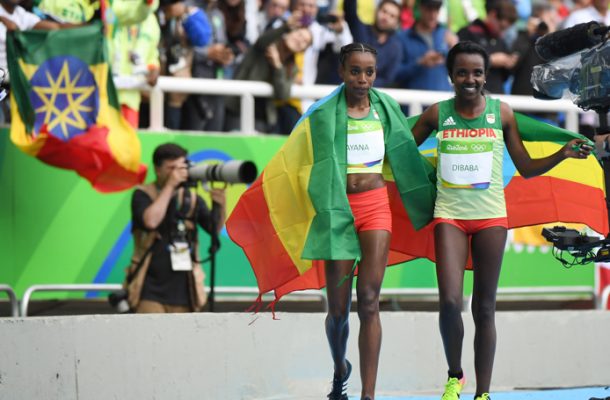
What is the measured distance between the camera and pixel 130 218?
11992 millimetres

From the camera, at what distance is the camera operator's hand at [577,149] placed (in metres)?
8.22

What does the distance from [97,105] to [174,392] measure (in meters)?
3.54

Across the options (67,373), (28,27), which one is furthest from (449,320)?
(28,27)

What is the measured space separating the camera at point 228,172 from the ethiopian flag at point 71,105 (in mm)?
1078

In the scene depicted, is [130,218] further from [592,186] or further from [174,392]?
[592,186]

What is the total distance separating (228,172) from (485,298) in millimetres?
2954

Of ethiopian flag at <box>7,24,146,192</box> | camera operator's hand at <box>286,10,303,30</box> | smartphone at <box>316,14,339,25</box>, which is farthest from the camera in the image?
smartphone at <box>316,14,339,25</box>

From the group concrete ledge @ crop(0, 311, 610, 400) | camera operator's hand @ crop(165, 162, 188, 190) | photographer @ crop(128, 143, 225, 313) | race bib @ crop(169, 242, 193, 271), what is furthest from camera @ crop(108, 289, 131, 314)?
concrete ledge @ crop(0, 311, 610, 400)

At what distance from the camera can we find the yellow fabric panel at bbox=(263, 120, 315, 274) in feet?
28.1

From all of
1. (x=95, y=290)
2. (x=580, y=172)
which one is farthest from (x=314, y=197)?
(x=95, y=290)

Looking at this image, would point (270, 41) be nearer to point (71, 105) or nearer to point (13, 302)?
point (71, 105)

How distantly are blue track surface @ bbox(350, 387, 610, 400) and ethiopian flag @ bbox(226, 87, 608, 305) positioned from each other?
3.92 ft

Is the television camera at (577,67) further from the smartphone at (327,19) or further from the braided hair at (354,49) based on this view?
the smartphone at (327,19)

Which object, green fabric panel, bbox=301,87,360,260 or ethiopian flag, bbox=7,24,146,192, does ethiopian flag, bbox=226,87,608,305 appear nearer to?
green fabric panel, bbox=301,87,360,260
